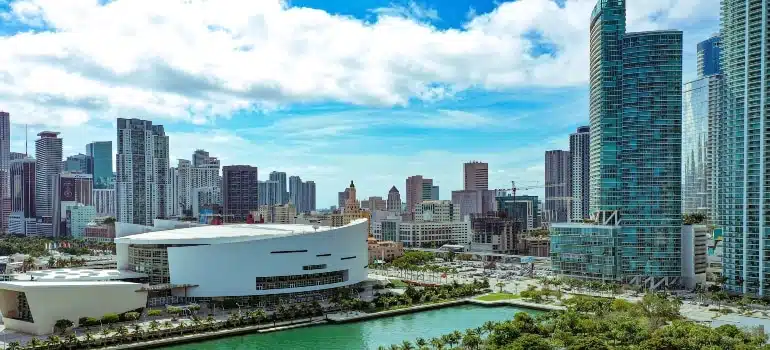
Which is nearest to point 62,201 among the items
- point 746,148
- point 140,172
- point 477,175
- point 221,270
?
point 140,172

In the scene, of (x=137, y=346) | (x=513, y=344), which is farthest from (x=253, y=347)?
(x=513, y=344)

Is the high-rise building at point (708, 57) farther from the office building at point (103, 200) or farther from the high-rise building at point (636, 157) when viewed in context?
the office building at point (103, 200)

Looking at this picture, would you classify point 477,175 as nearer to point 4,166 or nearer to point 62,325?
point 4,166

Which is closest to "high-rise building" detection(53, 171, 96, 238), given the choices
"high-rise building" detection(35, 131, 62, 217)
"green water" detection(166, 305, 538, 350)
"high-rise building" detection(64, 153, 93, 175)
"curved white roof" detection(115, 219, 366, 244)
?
"high-rise building" detection(35, 131, 62, 217)

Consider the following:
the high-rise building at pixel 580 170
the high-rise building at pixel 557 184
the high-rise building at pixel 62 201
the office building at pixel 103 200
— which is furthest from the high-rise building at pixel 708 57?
the office building at pixel 103 200

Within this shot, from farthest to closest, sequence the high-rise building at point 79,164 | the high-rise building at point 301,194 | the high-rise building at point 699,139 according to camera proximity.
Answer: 1. the high-rise building at point 301,194
2. the high-rise building at point 79,164
3. the high-rise building at point 699,139

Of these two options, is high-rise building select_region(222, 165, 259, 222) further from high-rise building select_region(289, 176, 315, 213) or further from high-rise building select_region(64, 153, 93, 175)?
high-rise building select_region(64, 153, 93, 175)
